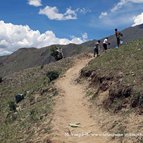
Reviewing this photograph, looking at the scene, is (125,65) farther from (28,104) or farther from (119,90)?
(28,104)

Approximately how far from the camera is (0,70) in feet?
540

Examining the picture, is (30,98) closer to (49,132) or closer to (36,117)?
(36,117)

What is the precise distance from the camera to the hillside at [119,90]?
2155 centimetres

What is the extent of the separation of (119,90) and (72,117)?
3.34 m

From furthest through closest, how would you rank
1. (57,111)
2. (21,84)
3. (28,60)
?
(28,60)
(21,84)
(57,111)

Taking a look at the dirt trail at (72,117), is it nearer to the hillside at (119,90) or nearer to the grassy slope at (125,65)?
the hillside at (119,90)

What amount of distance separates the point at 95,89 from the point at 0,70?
13694cm

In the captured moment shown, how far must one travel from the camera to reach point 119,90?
2569 centimetres

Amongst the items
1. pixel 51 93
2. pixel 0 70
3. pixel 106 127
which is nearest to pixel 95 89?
pixel 51 93

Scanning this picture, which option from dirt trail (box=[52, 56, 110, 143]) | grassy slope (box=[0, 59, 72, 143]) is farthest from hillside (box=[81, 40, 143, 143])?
grassy slope (box=[0, 59, 72, 143])

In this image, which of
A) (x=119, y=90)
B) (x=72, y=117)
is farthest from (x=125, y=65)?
(x=72, y=117)

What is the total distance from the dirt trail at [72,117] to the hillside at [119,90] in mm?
682

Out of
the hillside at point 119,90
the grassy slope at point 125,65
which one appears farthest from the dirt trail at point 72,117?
the grassy slope at point 125,65

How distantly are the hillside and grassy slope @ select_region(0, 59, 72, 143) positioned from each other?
11.0ft
